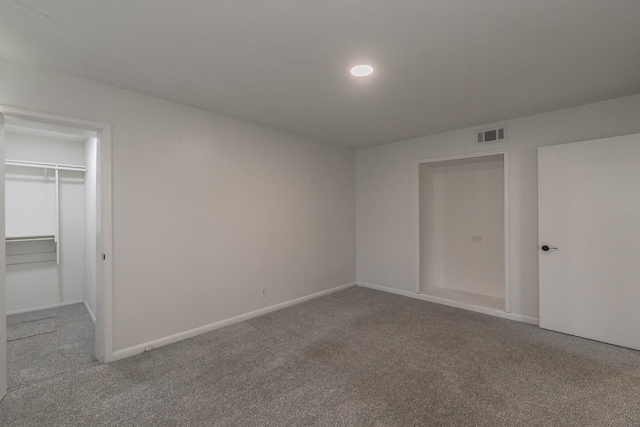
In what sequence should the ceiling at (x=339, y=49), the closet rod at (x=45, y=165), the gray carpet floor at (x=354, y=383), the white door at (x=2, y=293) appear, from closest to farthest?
the ceiling at (x=339, y=49) < the gray carpet floor at (x=354, y=383) < the white door at (x=2, y=293) < the closet rod at (x=45, y=165)

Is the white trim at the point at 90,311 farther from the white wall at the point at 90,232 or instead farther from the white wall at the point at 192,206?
the white wall at the point at 192,206

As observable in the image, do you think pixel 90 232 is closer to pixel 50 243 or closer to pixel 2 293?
pixel 50 243

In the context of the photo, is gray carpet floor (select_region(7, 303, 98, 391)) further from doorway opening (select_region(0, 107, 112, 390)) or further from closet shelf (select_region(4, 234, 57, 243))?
closet shelf (select_region(4, 234, 57, 243))

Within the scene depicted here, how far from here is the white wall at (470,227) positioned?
4336 mm

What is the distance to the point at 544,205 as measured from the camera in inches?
129

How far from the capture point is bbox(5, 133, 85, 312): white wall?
12.6 feet

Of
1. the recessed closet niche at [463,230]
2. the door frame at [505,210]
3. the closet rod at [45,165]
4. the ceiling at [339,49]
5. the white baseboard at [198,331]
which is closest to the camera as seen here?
the ceiling at [339,49]

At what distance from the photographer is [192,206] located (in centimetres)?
312

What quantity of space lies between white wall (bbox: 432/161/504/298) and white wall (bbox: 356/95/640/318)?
0.72 metres

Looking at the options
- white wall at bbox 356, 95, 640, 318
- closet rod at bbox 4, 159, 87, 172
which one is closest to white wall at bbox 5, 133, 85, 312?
closet rod at bbox 4, 159, 87, 172

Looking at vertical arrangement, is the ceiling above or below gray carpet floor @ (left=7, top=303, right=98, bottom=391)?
above

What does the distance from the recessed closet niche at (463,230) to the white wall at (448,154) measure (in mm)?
264

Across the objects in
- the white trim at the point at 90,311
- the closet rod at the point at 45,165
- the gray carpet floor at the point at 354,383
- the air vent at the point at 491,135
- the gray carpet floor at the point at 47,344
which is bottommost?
the gray carpet floor at the point at 354,383

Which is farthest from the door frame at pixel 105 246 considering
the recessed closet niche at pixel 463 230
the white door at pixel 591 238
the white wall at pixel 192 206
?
the white door at pixel 591 238
